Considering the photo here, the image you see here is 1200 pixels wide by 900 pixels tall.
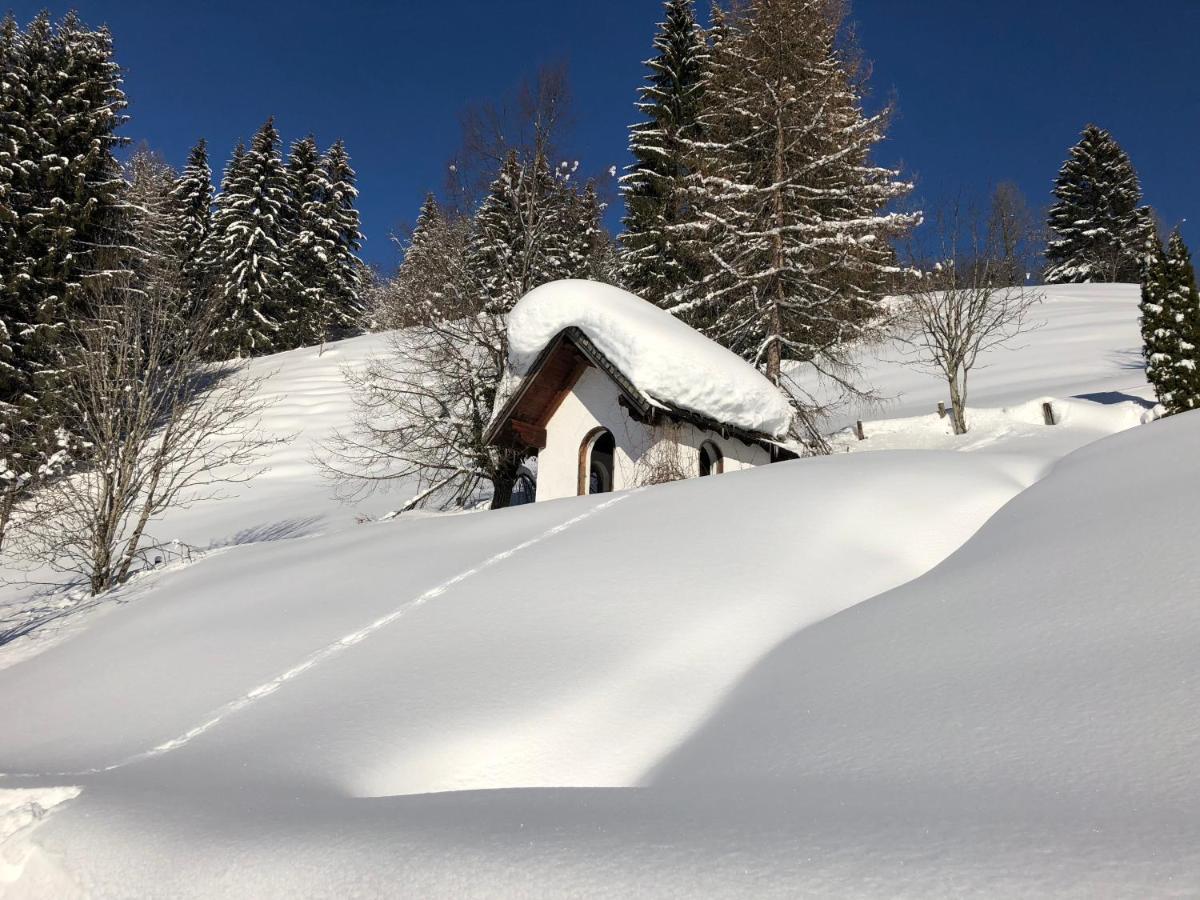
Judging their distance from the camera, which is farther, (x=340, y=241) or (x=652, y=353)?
(x=340, y=241)

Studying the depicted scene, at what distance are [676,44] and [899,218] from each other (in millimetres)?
17278

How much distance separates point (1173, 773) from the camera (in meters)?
1.87

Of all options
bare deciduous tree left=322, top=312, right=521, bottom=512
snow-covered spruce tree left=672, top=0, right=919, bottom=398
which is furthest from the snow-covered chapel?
snow-covered spruce tree left=672, top=0, right=919, bottom=398

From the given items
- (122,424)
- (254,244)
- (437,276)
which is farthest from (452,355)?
(254,244)

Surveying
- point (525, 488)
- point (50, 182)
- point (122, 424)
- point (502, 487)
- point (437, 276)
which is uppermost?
point (50, 182)

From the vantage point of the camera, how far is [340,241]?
47.6 meters

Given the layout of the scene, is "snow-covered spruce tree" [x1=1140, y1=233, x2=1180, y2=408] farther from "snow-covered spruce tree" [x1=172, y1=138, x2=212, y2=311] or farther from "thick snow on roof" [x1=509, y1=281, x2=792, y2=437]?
"snow-covered spruce tree" [x1=172, y1=138, x2=212, y2=311]

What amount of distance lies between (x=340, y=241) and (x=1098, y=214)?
49.8 meters

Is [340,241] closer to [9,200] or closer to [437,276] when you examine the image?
[9,200]

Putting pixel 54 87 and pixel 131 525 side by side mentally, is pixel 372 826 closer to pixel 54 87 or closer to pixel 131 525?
pixel 131 525

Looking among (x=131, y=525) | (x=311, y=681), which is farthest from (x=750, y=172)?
(x=131, y=525)

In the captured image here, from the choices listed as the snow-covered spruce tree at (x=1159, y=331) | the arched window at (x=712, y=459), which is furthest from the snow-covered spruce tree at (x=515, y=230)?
the snow-covered spruce tree at (x=1159, y=331)

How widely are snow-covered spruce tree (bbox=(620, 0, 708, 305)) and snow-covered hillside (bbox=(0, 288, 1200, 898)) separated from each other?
2044 centimetres

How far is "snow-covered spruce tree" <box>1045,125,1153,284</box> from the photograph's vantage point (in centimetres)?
4609
